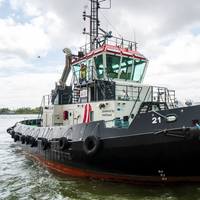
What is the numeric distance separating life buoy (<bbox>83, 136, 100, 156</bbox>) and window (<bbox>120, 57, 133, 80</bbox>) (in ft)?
9.61

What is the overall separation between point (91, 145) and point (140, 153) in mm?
1342

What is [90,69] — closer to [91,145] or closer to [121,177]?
[91,145]

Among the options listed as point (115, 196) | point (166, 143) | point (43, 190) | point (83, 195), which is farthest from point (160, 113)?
point (43, 190)

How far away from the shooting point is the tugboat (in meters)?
6.27

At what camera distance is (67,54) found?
12039 mm

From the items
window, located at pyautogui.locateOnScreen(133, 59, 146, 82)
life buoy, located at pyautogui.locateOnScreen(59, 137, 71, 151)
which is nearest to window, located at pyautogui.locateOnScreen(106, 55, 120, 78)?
window, located at pyautogui.locateOnScreen(133, 59, 146, 82)

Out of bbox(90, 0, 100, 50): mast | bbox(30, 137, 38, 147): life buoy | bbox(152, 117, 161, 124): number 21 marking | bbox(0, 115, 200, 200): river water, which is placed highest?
bbox(90, 0, 100, 50): mast

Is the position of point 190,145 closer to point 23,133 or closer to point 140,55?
point 140,55

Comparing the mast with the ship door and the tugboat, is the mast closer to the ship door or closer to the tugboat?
the tugboat

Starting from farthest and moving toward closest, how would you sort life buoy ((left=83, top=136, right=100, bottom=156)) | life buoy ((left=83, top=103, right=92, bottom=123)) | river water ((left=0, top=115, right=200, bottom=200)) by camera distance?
life buoy ((left=83, top=103, right=92, bottom=123)) → life buoy ((left=83, top=136, right=100, bottom=156)) → river water ((left=0, top=115, right=200, bottom=200))

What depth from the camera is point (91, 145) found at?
7.31m

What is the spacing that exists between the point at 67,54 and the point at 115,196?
7047 mm

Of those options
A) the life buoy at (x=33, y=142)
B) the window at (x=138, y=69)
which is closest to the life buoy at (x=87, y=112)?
the window at (x=138, y=69)

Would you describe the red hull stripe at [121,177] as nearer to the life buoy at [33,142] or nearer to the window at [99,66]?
the life buoy at [33,142]
